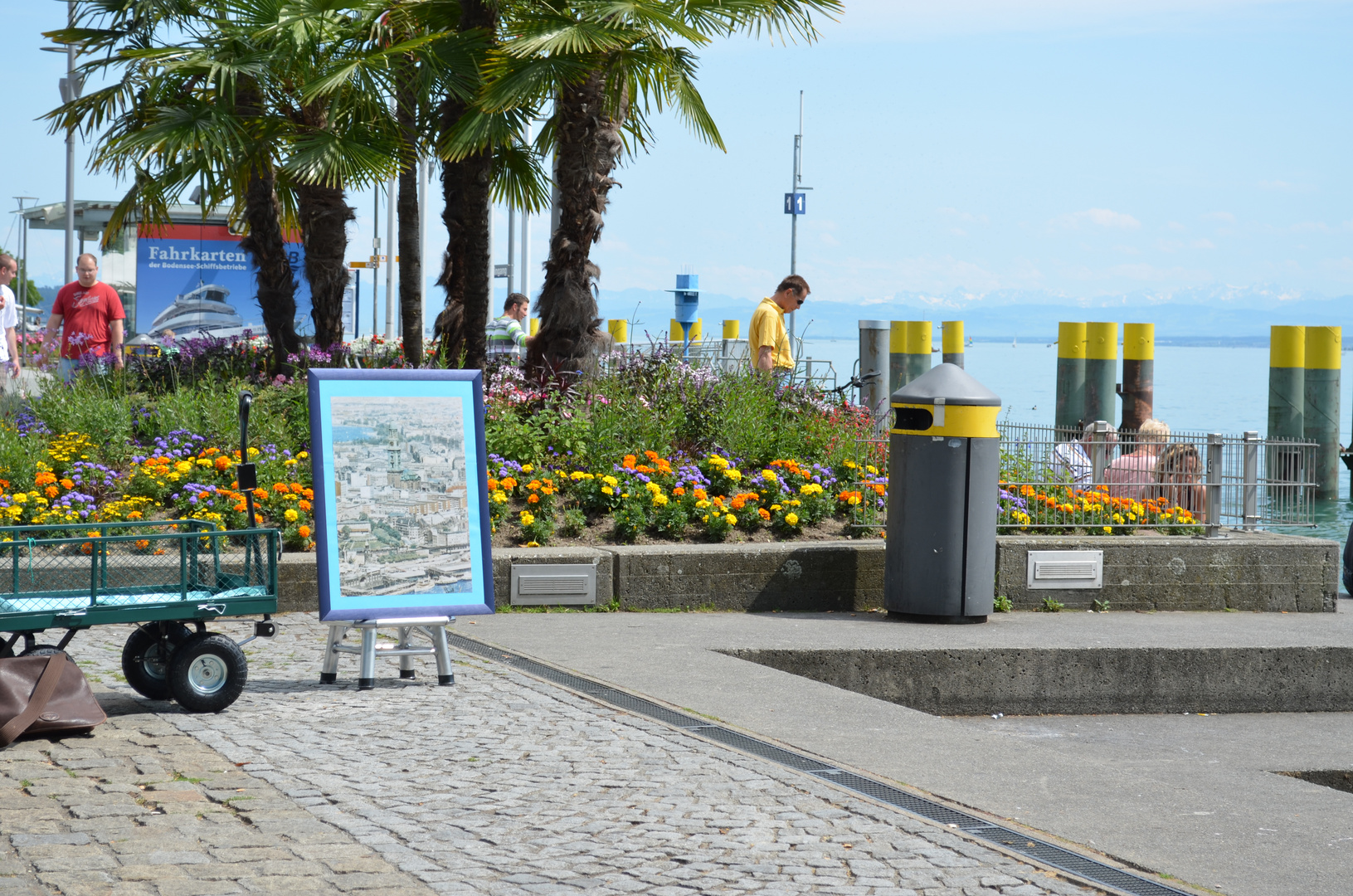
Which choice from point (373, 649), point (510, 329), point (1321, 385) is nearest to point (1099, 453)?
point (373, 649)

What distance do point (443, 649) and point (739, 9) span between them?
22.5 feet

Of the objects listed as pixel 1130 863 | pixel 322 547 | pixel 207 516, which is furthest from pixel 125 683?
pixel 1130 863

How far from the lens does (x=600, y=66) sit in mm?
11016

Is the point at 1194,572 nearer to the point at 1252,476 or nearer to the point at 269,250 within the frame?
the point at 1252,476

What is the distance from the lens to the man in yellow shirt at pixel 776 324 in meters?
11.2

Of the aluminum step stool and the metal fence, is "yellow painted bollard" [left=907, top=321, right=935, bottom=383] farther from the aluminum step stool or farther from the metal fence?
the aluminum step stool

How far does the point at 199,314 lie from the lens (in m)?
20.8

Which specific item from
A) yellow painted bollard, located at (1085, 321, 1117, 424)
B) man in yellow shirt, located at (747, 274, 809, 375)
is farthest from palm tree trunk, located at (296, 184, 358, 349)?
yellow painted bollard, located at (1085, 321, 1117, 424)

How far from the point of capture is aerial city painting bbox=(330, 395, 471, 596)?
6059mm

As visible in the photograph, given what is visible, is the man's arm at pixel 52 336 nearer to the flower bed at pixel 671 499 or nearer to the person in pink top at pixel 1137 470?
the flower bed at pixel 671 499

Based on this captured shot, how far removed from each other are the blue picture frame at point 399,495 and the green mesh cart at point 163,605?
40 cm

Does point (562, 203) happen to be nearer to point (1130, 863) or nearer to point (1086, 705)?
point (1086, 705)

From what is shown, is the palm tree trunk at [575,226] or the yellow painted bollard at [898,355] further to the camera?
the yellow painted bollard at [898,355]

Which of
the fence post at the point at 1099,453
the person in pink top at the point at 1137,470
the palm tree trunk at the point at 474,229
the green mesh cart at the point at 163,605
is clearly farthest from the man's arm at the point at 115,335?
the person in pink top at the point at 1137,470
